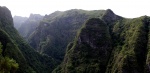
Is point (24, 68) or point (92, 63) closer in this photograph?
point (92, 63)

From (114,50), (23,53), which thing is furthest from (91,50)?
(23,53)

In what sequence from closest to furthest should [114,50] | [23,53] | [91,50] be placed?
[114,50]
[91,50]
[23,53]

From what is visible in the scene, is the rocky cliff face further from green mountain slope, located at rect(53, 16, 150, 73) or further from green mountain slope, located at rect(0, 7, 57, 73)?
green mountain slope, located at rect(0, 7, 57, 73)

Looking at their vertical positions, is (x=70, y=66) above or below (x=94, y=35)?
below

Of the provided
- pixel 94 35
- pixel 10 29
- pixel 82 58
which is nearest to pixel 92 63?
pixel 82 58

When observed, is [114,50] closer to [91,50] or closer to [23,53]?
[91,50]

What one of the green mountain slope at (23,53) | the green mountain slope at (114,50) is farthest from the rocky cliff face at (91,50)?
the green mountain slope at (23,53)

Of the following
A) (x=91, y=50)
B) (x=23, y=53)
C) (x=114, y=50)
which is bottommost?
(x=23, y=53)

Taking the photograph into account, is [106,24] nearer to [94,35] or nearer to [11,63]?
[94,35]

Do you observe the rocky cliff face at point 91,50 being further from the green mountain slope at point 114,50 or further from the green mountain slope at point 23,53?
the green mountain slope at point 23,53
